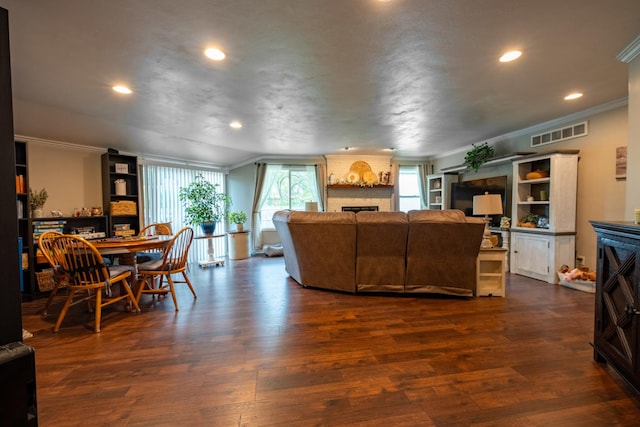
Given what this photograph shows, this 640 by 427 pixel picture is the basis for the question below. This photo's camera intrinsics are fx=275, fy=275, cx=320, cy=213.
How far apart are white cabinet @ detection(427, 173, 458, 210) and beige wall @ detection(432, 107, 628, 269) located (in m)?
2.30

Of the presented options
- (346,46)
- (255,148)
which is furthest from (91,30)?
(255,148)

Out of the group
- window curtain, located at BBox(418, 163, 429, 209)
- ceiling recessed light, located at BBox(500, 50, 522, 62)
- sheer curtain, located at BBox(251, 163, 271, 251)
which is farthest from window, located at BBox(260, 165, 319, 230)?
ceiling recessed light, located at BBox(500, 50, 522, 62)

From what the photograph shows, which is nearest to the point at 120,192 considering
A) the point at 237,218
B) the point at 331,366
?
the point at 237,218

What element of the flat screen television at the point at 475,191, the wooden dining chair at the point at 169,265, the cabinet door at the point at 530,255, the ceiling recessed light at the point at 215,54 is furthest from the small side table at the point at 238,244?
the cabinet door at the point at 530,255

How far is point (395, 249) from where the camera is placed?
358 cm

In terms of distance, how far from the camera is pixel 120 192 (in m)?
4.96

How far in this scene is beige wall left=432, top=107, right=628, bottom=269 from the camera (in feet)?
12.0

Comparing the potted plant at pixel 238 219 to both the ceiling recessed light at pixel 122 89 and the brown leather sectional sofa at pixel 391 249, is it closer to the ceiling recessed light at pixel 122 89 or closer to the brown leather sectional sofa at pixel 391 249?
the brown leather sectional sofa at pixel 391 249

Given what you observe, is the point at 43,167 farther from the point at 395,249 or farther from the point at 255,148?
the point at 395,249

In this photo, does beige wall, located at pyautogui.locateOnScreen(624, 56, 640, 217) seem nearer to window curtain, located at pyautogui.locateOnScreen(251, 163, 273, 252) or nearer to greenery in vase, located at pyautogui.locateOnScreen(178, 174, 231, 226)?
greenery in vase, located at pyautogui.locateOnScreen(178, 174, 231, 226)

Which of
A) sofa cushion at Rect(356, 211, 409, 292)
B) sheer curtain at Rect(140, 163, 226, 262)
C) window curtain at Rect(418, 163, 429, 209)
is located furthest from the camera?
window curtain at Rect(418, 163, 429, 209)

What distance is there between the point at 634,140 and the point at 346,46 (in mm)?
2493

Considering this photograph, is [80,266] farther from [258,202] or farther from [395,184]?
[395,184]

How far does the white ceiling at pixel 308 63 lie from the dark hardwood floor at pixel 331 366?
2.47 metres
